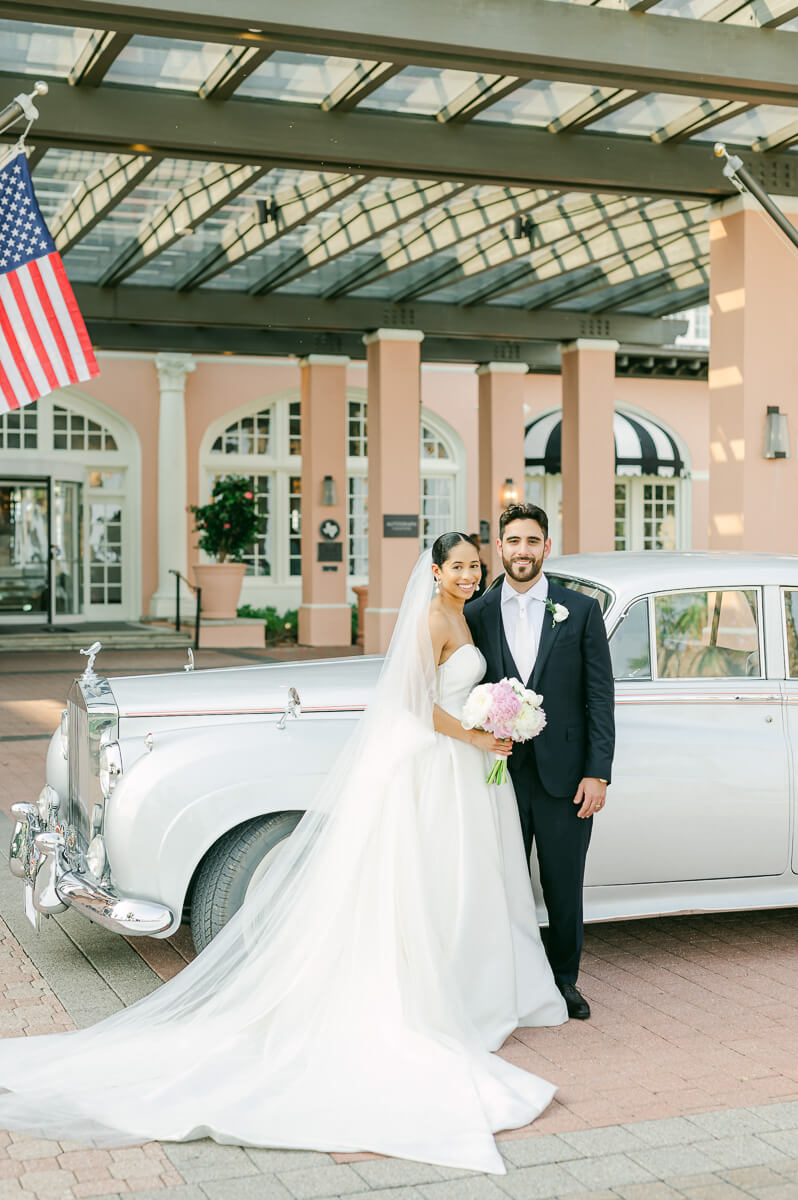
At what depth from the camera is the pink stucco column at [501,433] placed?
72.6 ft

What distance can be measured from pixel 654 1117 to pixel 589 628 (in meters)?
1.66

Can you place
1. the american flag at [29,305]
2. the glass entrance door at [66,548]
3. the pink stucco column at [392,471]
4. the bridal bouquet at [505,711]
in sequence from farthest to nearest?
the glass entrance door at [66,548] → the pink stucco column at [392,471] → the american flag at [29,305] → the bridal bouquet at [505,711]

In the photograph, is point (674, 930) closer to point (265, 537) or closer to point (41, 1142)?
point (41, 1142)

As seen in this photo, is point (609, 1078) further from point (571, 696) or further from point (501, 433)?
point (501, 433)

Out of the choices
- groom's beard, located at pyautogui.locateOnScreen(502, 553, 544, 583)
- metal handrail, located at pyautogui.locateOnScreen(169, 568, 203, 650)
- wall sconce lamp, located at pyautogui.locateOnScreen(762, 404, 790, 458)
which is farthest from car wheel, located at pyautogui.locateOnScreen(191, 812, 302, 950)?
metal handrail, located at pyautogui.locateOnScreen(169, 568, 203, 650)

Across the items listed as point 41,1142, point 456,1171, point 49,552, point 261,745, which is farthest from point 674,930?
point 49,552

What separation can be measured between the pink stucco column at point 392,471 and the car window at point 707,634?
1349 cm

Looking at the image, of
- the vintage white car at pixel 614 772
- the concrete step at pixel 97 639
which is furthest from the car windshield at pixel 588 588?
the concrete step at pixel 97 639

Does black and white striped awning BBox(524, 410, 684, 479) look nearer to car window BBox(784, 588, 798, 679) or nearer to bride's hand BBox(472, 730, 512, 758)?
car window BBox(784, 588, 798, 679)

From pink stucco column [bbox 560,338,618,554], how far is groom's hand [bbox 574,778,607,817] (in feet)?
49.2

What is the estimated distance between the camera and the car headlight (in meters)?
4.66

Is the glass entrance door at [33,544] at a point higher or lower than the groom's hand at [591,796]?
higher

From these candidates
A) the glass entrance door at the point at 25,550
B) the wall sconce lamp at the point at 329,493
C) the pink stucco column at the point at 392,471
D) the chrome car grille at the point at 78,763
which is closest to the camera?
the chrome car grille at the point at 78,763

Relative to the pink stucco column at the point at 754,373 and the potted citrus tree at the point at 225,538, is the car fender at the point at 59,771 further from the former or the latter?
the potted citrus tree at the point at 225,538
